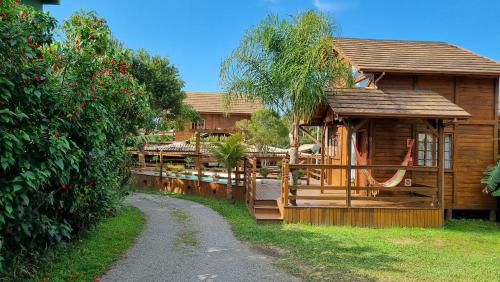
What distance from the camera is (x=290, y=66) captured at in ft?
37.3

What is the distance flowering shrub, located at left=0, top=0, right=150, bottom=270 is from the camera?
156 inches

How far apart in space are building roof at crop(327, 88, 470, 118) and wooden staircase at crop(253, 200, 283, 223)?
129 inches

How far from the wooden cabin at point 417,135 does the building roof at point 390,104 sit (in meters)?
0.03

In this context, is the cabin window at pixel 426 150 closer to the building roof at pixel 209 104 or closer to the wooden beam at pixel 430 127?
the wooden beam at pixel 430 127

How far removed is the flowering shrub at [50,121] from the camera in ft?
13.0

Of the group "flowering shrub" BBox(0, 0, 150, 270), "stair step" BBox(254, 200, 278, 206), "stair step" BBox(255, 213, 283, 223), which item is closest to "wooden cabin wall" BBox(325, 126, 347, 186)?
"stair step" BBox(254, 200, 278, 206)

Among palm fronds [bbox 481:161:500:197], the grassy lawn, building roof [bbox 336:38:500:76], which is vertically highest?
building roof [bbox 336:38:500:76]

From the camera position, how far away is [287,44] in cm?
1177

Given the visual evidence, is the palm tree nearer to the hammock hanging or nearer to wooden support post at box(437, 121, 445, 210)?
the hammock hanging

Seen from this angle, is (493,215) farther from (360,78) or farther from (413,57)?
(360,78)

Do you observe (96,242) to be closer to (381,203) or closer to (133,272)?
(133,272)

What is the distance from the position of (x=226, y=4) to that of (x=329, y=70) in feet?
31.7

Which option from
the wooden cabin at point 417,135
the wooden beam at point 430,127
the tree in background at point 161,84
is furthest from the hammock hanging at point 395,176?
the tree in background at point 161,84

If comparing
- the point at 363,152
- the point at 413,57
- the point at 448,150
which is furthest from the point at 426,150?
the point at 413,57
